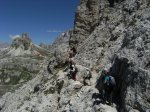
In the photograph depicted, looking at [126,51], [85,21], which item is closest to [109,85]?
[126,51]

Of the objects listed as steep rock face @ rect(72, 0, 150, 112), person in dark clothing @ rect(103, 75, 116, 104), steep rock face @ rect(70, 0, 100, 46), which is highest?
steep rock face @ rect(70, 0, 100, 46)

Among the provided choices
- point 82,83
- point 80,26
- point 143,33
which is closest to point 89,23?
point 80,26

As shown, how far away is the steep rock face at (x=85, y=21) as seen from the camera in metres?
52.0

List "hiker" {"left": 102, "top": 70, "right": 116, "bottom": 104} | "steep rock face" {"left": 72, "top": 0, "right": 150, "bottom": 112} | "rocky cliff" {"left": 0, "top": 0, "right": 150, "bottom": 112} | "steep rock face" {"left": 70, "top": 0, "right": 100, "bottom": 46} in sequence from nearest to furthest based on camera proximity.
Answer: "steep rock face" {"left": 72, "top": 0, "right": 150, "bottom": 112}, "rocky cliff" {"left": 0, "top": 0, "right": 150, "bottom": 112}, "hiker" {"left": 102, "top": 70, "right": 116, "bottom": 104}, "steep rock face" {"left": 70, "top": 0, "right": 100, "bottom": 46}

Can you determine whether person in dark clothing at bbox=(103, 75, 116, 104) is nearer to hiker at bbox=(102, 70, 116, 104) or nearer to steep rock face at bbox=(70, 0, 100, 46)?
hiker at bbox=(102, 70, 116, 104)

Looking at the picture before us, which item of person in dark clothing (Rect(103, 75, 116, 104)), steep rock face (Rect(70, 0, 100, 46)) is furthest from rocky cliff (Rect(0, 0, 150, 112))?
person in dark clothing (Rect(103, 75, 116, 104))

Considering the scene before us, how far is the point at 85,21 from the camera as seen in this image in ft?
173

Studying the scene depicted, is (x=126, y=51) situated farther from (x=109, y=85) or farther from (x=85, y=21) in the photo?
(x=85, y=21)

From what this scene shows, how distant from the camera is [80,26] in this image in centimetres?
5262

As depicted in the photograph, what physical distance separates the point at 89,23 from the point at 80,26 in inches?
71.8

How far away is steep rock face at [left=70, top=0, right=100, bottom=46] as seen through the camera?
5197 centimetres

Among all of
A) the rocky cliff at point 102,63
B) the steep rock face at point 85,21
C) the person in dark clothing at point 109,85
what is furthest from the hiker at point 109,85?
the steep rock face at point 85,21

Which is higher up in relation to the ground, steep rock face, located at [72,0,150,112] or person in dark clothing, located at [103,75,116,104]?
steep rock face, located at [72,0,150,112]

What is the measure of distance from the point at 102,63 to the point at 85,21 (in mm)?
17790
